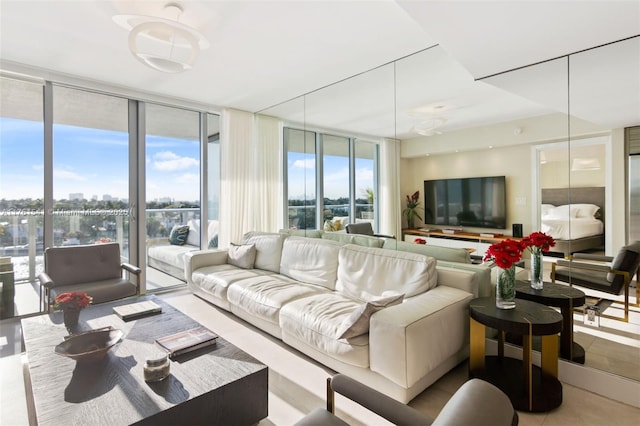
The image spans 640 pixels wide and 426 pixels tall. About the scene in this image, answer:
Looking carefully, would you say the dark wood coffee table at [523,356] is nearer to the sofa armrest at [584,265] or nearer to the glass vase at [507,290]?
the glass vase at [507,290]

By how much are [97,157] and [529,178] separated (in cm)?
466

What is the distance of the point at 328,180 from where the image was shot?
4.58 metres

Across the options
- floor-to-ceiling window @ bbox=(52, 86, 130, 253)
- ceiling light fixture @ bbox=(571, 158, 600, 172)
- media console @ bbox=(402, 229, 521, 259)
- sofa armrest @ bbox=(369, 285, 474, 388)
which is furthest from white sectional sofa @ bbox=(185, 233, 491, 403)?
floor-to-ceiling window @ bbox=(52, 86, 130, 253)

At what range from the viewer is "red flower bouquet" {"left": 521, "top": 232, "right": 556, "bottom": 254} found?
2.36 m

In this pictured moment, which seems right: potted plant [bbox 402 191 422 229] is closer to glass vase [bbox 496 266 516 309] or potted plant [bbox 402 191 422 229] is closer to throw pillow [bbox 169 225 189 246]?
glass vase [bbox 496 266 516 309]

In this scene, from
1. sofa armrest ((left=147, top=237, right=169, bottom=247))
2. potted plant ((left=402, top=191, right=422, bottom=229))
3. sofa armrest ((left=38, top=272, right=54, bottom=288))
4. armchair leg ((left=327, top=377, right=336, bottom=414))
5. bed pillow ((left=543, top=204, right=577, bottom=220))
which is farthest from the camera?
sofa armrest ((left=147, top=237, right=169, bottom=247))

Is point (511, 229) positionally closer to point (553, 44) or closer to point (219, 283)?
point (553, 44)

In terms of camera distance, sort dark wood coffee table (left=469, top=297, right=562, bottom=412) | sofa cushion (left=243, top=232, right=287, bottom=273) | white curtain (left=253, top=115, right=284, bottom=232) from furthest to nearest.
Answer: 1. white curtain (left=253, top=115, right=284, bottom=232)
2. sofa cushion (left=243, top=232, right=287, bottom=273)
3. dark wood coffee table (left=469, top=297, right=562, bottom=412)

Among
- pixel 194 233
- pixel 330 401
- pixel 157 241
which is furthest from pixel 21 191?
pixel 330 401

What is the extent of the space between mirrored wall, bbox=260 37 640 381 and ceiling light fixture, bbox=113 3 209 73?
6.05 ft

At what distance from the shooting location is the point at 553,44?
2.10m

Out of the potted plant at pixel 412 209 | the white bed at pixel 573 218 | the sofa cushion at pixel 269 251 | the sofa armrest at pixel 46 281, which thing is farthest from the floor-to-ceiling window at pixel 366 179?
the sofa armrest at pixel 46 281

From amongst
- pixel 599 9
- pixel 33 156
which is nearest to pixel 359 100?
pixel 599 9

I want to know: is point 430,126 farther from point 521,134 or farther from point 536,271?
point 536,271
